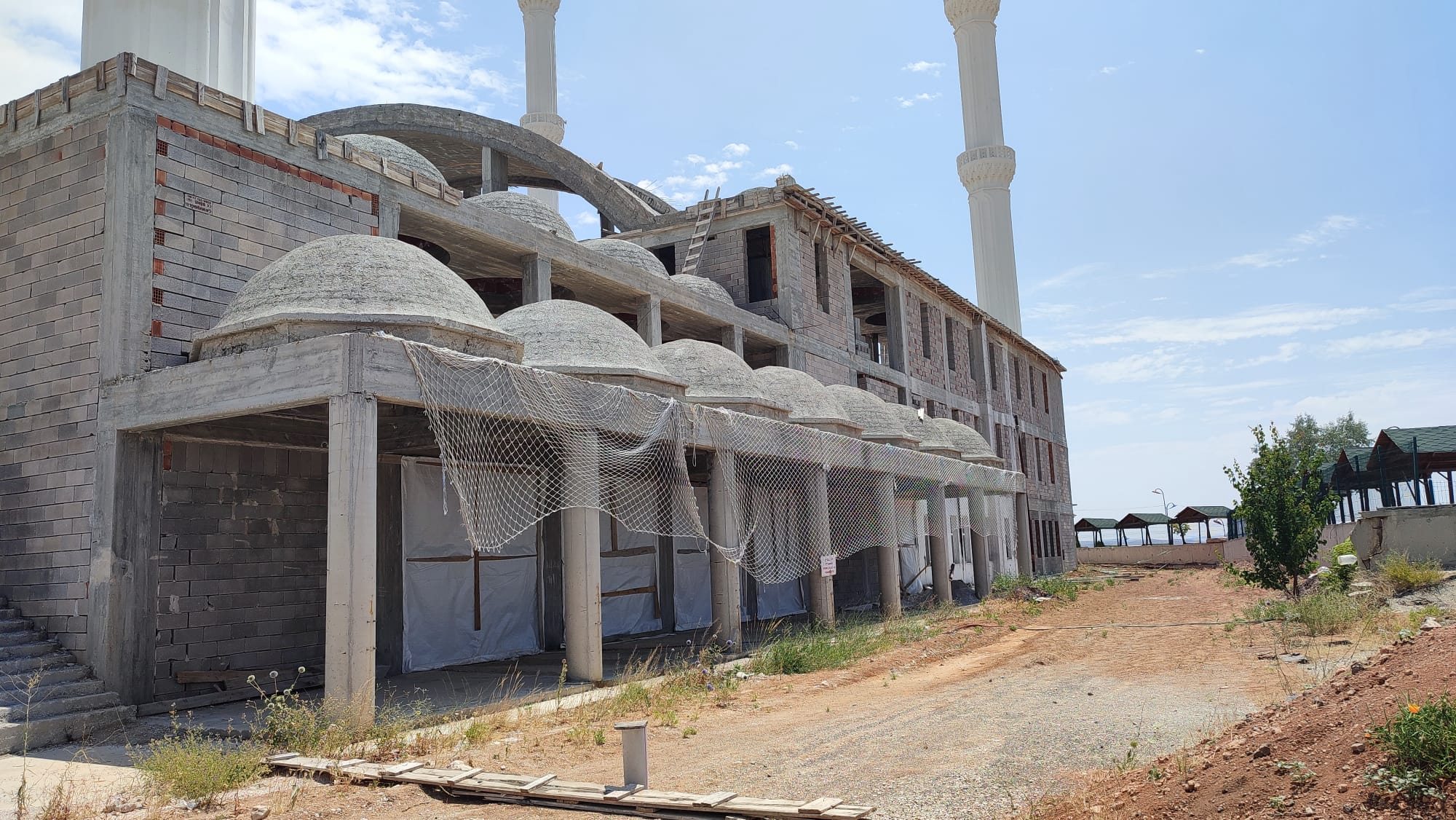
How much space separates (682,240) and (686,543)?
34.7 feet

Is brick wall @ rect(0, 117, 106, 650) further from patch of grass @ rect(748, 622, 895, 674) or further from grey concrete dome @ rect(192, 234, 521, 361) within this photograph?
patch of grass @ rect(748, 622, 895, 674)

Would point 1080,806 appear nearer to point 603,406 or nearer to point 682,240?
point 603,406

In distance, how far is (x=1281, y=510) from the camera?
63.6ft

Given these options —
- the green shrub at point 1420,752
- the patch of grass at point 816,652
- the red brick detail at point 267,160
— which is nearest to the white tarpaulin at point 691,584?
the patch of grass at point 816,652

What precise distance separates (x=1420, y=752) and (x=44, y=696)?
40.6ft

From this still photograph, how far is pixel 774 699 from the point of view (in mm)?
12570

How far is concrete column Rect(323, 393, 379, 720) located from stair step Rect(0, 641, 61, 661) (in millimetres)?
4197

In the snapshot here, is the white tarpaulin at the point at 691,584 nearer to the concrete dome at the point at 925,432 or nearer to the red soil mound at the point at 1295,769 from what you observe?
the concrete dome at the point at 925,432

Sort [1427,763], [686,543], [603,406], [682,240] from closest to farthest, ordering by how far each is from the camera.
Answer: [1427,763] → [603,406] → [686,543] → [682,240]

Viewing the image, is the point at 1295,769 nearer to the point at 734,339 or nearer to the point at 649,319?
the point at 649,319

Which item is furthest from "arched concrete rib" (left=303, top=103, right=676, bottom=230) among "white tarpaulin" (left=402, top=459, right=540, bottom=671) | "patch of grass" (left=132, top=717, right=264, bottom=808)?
"patch of grass" (left=132, top=717, right=264, bottom=808)

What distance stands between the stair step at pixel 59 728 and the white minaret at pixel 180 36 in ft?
48.4

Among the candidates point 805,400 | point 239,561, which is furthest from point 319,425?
point 805,400

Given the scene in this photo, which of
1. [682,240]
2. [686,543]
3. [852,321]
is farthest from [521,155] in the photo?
[686,543]
